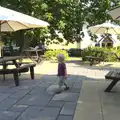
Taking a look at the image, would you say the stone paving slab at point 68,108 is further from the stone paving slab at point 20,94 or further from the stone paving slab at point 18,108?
the stone paving slab at point 20,94

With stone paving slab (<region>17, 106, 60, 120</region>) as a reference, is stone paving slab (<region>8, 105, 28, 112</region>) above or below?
above

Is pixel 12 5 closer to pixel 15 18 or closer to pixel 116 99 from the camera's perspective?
pixel 15 18

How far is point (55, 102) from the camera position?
6602 millimetres

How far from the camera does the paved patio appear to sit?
5578mm

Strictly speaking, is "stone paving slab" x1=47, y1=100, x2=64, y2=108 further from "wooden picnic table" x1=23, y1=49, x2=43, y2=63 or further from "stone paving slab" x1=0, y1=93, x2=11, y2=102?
"wooden picnic table" x1=23, y1=49, x2=43, y2=63

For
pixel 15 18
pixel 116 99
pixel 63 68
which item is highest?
pixel 15 18

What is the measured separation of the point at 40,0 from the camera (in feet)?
64.1

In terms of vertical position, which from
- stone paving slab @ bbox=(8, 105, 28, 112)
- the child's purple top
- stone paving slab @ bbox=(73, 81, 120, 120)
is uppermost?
the child's purple top

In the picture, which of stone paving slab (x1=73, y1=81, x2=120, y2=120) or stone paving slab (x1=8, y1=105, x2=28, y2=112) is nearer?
stone paving slab (x1=73, y1=81, x2=120, y2=120)

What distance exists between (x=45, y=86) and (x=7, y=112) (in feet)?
9.79

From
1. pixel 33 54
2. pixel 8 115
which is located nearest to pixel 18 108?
pixel 8 115

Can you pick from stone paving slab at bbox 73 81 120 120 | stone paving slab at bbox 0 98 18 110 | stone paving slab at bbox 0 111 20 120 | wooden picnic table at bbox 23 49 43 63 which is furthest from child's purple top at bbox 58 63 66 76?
wooden picnic table at bbox 23 49 43 63

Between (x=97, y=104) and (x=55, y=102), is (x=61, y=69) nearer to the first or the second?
(x=55, y=102)

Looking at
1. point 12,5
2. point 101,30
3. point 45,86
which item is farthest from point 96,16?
point 45,86
